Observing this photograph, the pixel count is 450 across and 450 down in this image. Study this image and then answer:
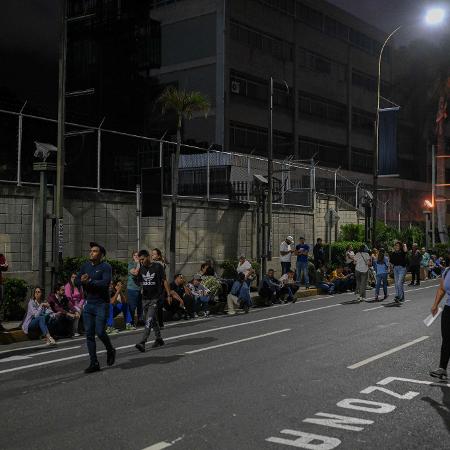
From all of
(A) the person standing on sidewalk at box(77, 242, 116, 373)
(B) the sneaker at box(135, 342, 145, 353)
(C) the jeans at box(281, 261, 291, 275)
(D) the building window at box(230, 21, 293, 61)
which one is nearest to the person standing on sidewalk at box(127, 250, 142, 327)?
(B) the sneaker at box(135, 342, 145, 353)

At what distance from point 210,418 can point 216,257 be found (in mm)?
15491

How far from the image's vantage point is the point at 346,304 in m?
17.2

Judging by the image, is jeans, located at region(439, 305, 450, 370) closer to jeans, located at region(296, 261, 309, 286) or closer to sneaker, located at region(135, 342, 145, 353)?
sneaker, located at region(135, 342, 145, 353)

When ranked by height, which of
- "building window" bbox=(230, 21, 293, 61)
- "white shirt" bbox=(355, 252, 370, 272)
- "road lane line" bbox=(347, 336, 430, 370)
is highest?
"building window" bbox=(230, 21, 293, 61)

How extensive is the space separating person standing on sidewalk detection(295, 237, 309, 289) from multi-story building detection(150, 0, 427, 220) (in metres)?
14.3

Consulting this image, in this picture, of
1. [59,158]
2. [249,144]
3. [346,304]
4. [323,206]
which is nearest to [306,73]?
[249,144]

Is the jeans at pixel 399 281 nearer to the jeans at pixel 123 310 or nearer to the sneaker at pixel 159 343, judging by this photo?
the jeans at pixel 123 310

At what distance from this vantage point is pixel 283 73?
142ft

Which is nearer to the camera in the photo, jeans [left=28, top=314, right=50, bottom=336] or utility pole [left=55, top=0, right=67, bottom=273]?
jeans [left=28, top=314, right=50, bottom=336]

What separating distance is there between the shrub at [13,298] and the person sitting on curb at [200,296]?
13.0 ft

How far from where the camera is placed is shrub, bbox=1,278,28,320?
1362 centimetres

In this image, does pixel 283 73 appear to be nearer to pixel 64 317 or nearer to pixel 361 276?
pixel 361 276

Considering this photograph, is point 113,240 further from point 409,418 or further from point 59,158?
point 409,418

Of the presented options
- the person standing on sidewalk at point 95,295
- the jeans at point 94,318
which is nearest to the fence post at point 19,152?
the person standing on sidewalk at point 95,295
